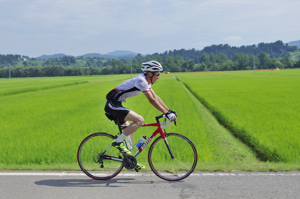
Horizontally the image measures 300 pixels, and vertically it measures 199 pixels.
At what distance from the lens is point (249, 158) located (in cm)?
698

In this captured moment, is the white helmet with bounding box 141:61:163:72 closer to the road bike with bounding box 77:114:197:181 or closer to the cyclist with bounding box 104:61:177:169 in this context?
the cyclist with bounding box 104:61:177:169

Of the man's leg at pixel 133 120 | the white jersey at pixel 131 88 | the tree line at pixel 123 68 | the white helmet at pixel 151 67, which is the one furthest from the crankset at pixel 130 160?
the tree line at pixel 123 68

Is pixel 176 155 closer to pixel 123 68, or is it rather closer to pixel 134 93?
pixel 134 93

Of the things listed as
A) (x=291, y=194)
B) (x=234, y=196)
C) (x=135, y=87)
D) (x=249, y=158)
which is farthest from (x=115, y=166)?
(x=249, y=158)

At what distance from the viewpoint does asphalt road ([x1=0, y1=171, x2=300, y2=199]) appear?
423cm

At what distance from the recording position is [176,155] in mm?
5035

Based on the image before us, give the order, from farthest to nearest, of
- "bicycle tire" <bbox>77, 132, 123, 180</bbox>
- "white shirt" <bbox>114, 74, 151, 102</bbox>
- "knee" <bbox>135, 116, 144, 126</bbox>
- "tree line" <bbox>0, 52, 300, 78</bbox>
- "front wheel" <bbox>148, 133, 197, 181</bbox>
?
"tree line" <bbox>0, 52, 300, 78</bbox> < "bicycle tire" <bbox>77, 132, 123, 180</bbox> < "front wheel" <bbox>148, 133, 197, 181</bbox> < "knee" <bbox>135, 116, 144, 126</bbox> < "white shirt" <bbox>114, 74, 151, 102</bbox>

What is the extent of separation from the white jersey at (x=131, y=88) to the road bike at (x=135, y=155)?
436 mm

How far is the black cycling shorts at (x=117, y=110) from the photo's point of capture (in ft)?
15.6

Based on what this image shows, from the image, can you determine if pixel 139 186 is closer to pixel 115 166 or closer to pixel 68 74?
pixel 115 166

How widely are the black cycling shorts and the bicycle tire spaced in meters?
0.42

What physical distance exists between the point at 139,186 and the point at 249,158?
138 inches

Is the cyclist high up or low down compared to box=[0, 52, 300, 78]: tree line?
down

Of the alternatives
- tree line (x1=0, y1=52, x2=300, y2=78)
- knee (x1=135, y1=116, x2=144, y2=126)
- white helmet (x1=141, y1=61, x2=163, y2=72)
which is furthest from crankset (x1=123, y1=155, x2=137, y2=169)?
tree line (x1=0, y1=52, x2=300, y2=78)
